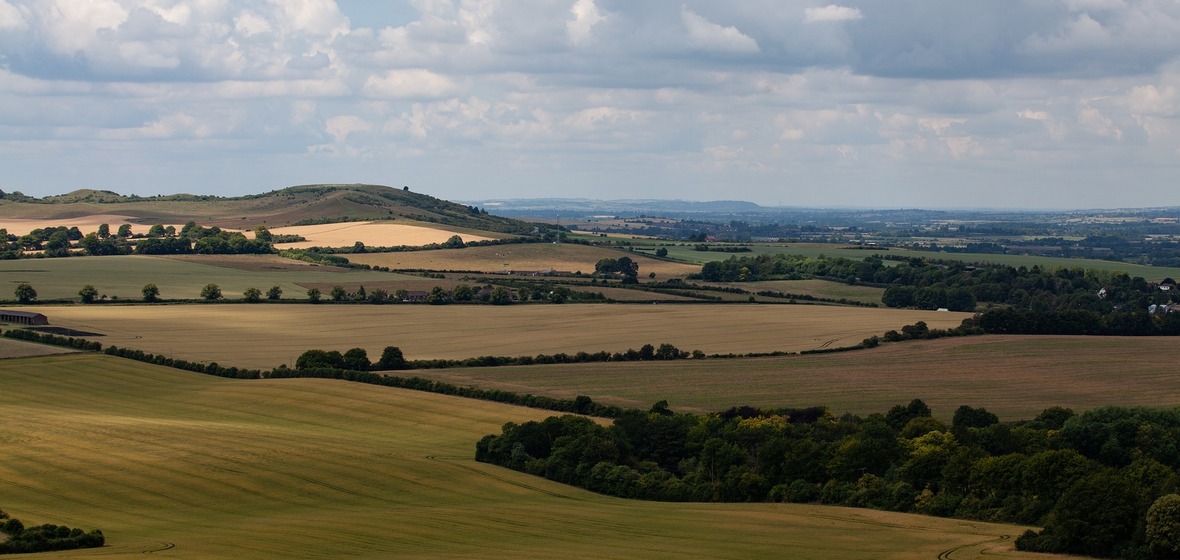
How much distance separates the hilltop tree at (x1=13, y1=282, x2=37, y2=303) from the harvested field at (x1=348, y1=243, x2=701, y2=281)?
4605cm

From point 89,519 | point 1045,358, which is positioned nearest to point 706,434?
point 89,519

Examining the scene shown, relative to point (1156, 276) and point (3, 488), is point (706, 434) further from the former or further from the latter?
point (1156, 276)

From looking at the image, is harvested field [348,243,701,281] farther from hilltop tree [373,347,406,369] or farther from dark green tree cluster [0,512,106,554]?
dark green tree cluster [0,512,106,554]

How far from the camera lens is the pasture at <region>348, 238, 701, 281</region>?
15188 centimetres

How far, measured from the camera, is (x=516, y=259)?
158125mm

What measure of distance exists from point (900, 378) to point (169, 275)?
3130 inches

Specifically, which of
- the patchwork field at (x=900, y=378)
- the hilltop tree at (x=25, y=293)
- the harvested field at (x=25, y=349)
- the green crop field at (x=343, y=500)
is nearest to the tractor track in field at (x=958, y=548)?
the green crop field at (x=343, y=500)

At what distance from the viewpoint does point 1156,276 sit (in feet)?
544

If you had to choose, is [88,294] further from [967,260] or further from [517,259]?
[967,260]

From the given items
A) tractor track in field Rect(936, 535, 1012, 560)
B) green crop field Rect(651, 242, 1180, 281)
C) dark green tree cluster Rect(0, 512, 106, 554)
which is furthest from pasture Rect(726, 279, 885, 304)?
dark green tree cluster Rect(0, 512, 106, 554)

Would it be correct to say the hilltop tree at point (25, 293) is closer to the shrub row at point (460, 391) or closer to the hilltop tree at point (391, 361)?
the shrub row at point (460, 391)

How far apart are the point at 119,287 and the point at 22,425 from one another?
64.2 meters

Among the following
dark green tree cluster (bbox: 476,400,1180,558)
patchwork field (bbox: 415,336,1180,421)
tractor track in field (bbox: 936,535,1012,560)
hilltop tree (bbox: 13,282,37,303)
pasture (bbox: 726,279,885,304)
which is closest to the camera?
tractor track in field (bbox: 936,535,1012,560)

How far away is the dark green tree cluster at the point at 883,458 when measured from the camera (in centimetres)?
4838
